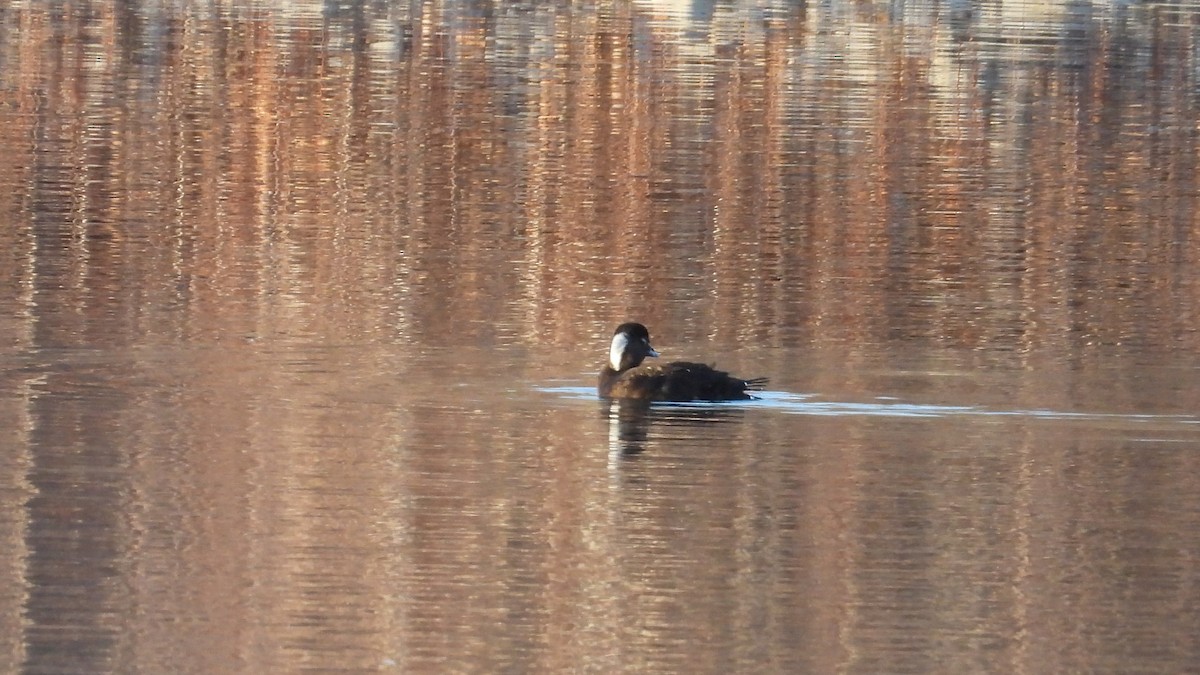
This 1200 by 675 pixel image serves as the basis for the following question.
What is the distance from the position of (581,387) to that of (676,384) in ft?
1.77

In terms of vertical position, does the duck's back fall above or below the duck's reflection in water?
above

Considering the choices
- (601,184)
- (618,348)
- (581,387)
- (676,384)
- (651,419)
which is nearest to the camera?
(651,419)

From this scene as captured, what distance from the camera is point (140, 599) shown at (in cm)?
771

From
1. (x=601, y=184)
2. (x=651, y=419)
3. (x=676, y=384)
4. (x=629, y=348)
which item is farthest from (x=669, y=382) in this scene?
(x=601, y=184)

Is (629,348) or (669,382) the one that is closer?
(669,382)

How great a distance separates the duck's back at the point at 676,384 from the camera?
11328 mm

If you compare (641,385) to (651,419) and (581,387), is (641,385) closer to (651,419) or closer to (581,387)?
(651,419)

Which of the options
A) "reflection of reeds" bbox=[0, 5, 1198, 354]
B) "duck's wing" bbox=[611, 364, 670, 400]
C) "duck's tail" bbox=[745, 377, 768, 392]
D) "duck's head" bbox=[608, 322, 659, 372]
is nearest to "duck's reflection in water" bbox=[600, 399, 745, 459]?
"duck's wing" bbox=[611, 364, 670, 400]

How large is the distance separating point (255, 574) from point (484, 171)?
41.4 ft

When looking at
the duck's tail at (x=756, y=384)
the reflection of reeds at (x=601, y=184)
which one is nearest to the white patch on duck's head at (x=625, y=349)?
the duck's tail at (x=756, y=384)

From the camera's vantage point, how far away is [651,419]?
11.2 metres

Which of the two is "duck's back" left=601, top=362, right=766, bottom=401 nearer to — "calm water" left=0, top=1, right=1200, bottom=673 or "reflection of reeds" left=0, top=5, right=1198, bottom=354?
"calm water" left=0, top=1, right=1200, bottom=673

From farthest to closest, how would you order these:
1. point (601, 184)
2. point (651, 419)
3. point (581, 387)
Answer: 1. point (601, 184)
2. point (581, 387)
3. point (651, 419)

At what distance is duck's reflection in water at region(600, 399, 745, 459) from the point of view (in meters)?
10.7
